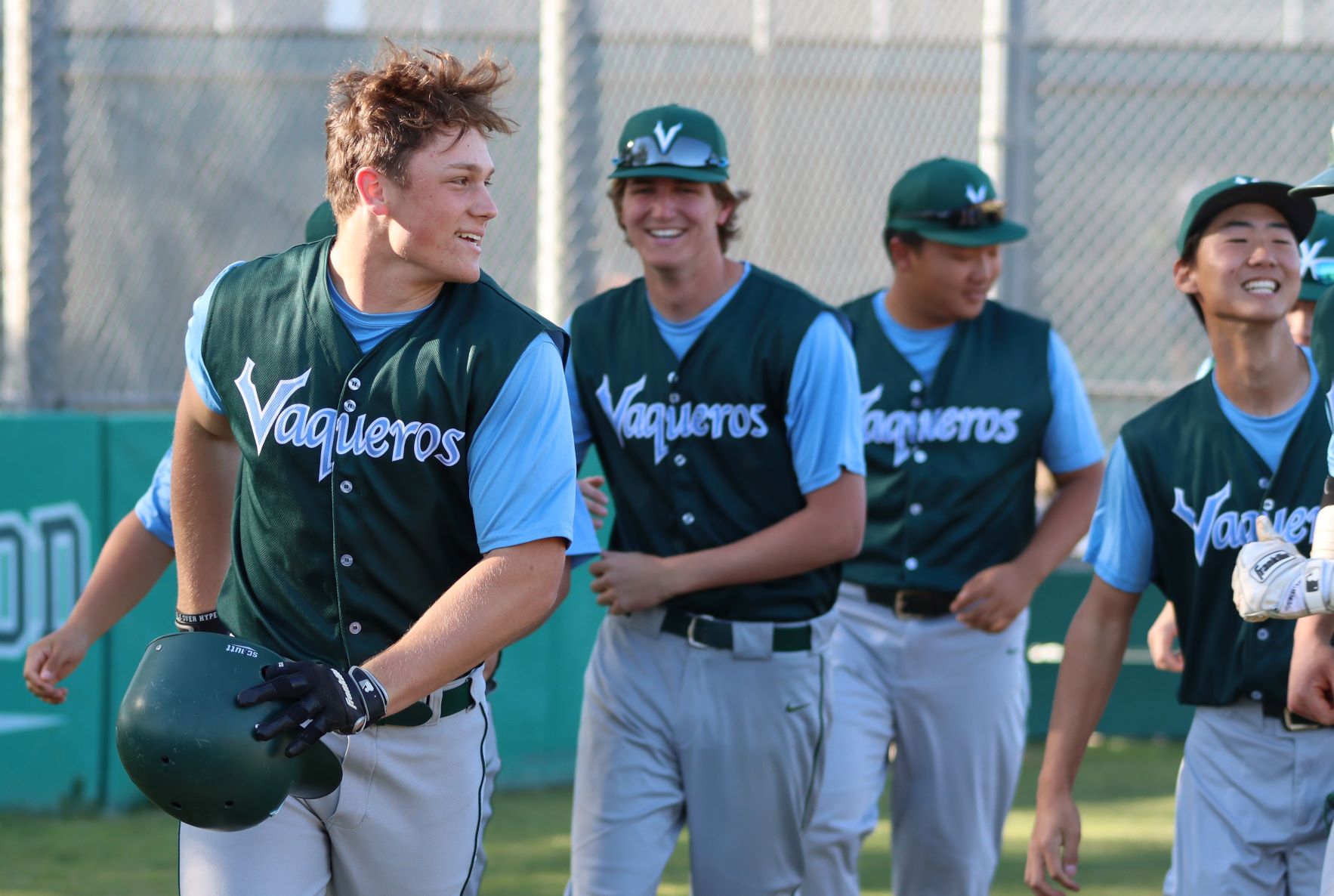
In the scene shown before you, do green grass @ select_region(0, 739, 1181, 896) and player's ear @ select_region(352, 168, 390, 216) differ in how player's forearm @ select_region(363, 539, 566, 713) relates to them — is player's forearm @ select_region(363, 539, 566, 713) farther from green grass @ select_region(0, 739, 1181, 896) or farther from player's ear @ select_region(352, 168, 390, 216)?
green grass @ select_region(0, 739, 1181, 896)

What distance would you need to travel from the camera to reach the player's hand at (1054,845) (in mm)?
3773

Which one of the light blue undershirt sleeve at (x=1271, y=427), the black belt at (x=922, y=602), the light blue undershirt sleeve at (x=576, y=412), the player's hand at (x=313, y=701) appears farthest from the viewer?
the black belt at (x=922, y=602)

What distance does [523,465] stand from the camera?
3.06 meters

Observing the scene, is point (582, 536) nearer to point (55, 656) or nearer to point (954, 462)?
point (55, 656)

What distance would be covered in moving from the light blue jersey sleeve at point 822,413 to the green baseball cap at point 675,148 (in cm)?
53

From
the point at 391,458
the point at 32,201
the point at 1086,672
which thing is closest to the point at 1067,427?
the point at 1086,672

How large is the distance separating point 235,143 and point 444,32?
1.24 m

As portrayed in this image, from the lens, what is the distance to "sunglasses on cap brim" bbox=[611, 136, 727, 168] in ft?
14.8

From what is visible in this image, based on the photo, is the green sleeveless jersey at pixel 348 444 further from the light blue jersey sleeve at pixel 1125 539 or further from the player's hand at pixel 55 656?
the light blue jersey sleeve at pixel 1125 539

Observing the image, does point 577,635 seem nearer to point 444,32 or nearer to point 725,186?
point 444,32

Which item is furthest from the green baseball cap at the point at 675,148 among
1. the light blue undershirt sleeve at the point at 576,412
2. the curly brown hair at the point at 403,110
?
the curly brown hair at the point at 403,110

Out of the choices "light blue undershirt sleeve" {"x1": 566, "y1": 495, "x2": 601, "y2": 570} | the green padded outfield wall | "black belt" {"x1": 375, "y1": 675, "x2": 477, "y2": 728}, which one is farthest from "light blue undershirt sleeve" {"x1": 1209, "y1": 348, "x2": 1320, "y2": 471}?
the green padded outfield wall

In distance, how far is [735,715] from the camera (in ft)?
14.1

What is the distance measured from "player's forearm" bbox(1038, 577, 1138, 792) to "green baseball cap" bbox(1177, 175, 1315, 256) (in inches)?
36.2
